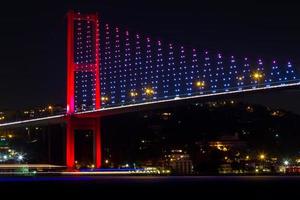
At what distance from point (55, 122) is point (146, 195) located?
2490 cm

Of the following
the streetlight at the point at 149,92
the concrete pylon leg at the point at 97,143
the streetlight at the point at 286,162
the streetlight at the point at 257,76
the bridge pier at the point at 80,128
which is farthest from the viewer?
the streetlight at the point at 286,162

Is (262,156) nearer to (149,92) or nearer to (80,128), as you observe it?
(149,92)

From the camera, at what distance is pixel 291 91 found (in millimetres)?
38312

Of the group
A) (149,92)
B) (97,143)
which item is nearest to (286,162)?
(97,143)

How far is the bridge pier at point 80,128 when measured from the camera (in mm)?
46656

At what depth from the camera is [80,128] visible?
46.7 metres

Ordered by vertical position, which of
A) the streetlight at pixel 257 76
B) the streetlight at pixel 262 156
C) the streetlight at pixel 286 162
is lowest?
the streetlight at pixel 286 162

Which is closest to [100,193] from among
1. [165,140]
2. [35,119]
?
[35,119]

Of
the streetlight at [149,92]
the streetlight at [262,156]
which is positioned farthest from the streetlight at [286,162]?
the streetlight at [149,92]

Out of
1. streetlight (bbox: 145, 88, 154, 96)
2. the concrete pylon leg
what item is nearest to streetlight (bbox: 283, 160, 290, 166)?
the concrete pylon leg

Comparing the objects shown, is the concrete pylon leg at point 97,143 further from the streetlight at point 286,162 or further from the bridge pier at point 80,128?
the streetlight at point 286,162

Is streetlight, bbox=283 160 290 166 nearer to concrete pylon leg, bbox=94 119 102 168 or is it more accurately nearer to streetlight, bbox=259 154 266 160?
streetlight, bbox=259 154 266 160

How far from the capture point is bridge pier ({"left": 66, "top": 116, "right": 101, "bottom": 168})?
46656 mm

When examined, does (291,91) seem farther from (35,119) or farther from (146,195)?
(35,119)
